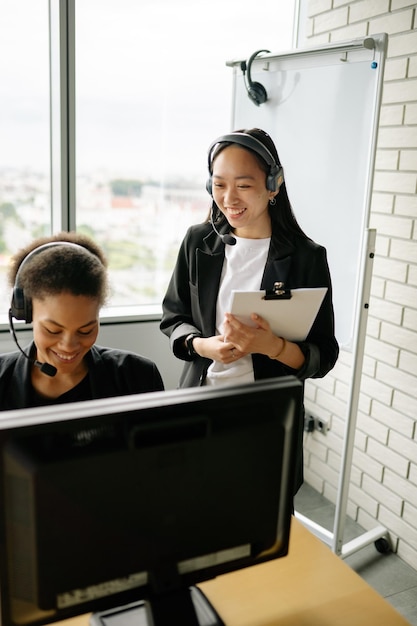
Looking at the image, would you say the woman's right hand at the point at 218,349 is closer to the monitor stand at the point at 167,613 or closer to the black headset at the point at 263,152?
the black headset at the point at 263,152

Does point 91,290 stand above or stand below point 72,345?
above

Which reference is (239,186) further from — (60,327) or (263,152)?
(60,327)

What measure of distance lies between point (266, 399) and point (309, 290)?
617 mm

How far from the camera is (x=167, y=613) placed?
0.88 metres

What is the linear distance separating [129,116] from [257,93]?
24.7 inches

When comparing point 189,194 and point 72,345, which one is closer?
→ point 72,345

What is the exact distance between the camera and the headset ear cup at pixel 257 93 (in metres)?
2.47

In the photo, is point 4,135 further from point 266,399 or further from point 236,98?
point 266,399

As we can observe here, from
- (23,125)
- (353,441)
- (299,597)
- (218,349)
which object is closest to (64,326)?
(218,349)

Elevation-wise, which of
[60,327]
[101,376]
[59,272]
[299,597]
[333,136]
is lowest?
[299,597]

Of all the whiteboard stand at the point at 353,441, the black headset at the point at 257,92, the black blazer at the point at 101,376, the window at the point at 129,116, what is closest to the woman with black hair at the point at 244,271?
the black blazer at the point at 101,376

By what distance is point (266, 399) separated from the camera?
32.5 inches

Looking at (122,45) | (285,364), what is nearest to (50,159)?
(122,45)

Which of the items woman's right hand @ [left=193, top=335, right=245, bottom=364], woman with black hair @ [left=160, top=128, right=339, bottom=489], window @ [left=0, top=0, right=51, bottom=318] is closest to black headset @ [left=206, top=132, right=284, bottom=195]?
woman with black hair @ [left=160, top=128, right=339, bottom=489]
